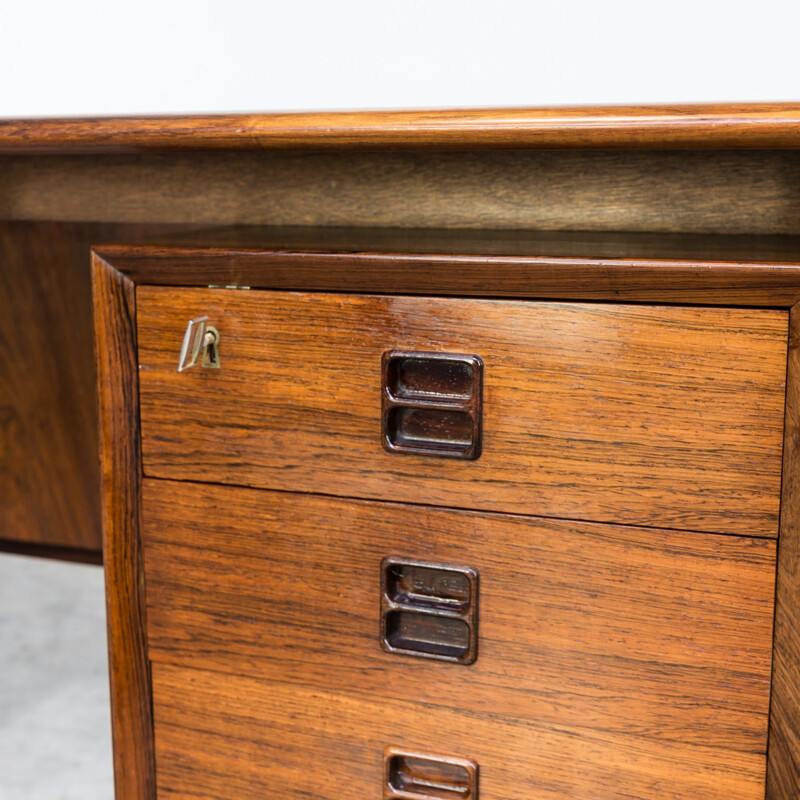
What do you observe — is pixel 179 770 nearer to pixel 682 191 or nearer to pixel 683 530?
pixel 683 530

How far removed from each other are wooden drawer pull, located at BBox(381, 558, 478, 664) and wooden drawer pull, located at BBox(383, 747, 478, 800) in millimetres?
87

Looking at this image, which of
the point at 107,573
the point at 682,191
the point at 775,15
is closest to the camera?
the point at 107,573

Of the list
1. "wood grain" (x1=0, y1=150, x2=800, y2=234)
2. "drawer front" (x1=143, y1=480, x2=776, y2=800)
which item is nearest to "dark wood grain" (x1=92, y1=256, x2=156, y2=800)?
"drawer front" (x1=143, y1=480, x2=776, y2=800)

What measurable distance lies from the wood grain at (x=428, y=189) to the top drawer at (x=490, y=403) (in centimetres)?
30

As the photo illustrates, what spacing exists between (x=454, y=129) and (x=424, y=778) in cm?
49

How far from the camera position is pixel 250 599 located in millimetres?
752

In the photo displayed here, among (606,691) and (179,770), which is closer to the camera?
(606,691)

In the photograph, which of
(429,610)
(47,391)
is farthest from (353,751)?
(47,391)

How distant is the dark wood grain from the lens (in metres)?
0.75

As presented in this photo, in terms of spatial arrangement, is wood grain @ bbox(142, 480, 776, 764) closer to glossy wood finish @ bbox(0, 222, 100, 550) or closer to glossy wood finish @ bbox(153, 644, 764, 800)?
glossy wood finish @ bbox(153, 644, 764, 800)

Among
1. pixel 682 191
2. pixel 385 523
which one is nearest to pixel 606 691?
pixel 385 523

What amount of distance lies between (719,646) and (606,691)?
3.4 inches

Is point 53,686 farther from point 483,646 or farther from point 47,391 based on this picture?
point 483,646

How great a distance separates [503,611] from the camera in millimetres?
697
